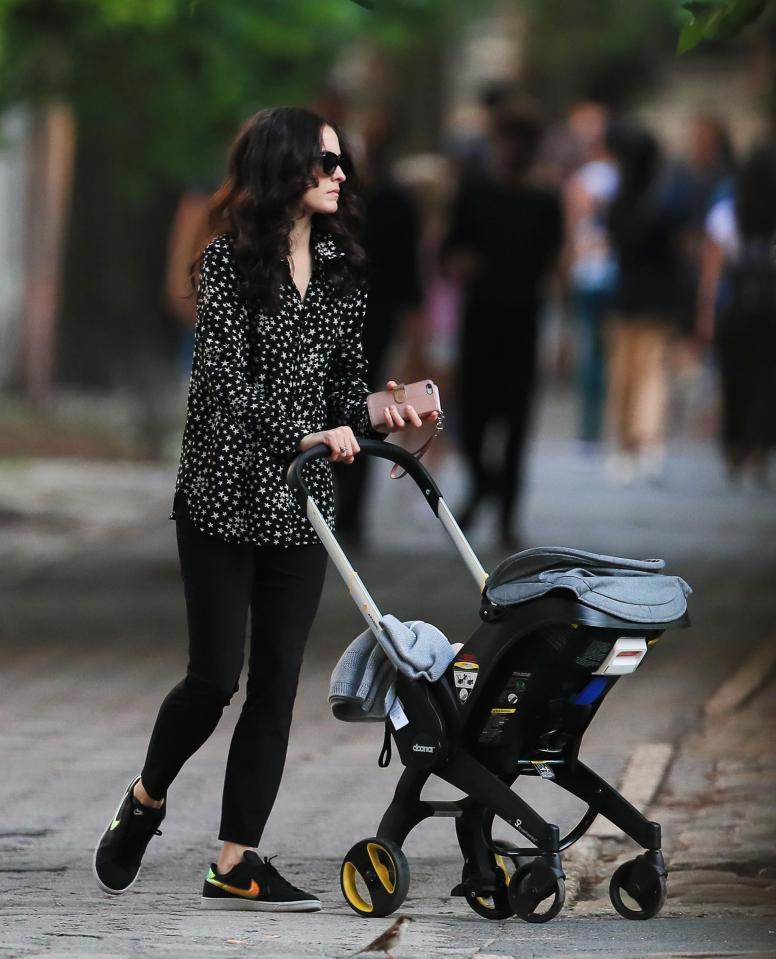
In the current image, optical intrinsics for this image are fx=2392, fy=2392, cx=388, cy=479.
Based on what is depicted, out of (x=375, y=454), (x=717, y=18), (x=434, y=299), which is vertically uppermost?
(x=717, y=18)

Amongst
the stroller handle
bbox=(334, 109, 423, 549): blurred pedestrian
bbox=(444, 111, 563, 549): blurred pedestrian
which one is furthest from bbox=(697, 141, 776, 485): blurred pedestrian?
the stroller handle

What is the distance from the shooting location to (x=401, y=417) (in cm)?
550

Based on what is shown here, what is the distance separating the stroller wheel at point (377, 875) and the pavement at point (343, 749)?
0.25 feet

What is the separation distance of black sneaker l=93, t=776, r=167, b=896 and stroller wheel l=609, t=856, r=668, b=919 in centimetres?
112

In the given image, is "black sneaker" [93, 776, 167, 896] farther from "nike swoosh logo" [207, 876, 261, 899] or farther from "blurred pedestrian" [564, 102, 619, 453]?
"blurred pedestrian" [564, 102, 619, 453]

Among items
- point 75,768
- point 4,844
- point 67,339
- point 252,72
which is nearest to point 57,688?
point 75,768

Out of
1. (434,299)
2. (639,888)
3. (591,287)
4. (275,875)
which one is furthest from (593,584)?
(434,299)

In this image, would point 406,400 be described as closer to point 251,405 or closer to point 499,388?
point 251,405

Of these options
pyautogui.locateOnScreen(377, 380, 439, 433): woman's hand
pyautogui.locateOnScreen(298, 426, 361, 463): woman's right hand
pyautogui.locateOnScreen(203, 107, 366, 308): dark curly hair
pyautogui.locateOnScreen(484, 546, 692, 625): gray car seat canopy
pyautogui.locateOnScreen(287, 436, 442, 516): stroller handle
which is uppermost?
pyautogui.locateOnScreen(203, 107, 366, 308): dark curly hair

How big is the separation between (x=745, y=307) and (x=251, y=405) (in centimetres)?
1007

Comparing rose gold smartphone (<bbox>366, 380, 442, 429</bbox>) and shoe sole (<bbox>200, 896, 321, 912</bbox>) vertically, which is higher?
rose gold smartphone (<bbox>366, 380, 442, 429</bbox>)

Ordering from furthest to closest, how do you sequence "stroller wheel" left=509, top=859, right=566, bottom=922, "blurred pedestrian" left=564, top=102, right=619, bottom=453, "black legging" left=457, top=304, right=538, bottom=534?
"blurred pedestrian" left=564, top=102, right=619, bottom=453 → "black legging" left=457, top=304, right=538, bottom=534 → "stroller wheel" left=509, top=859, right=566, bottom=922

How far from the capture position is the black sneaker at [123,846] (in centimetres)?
577

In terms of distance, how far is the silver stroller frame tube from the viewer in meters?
5.36
